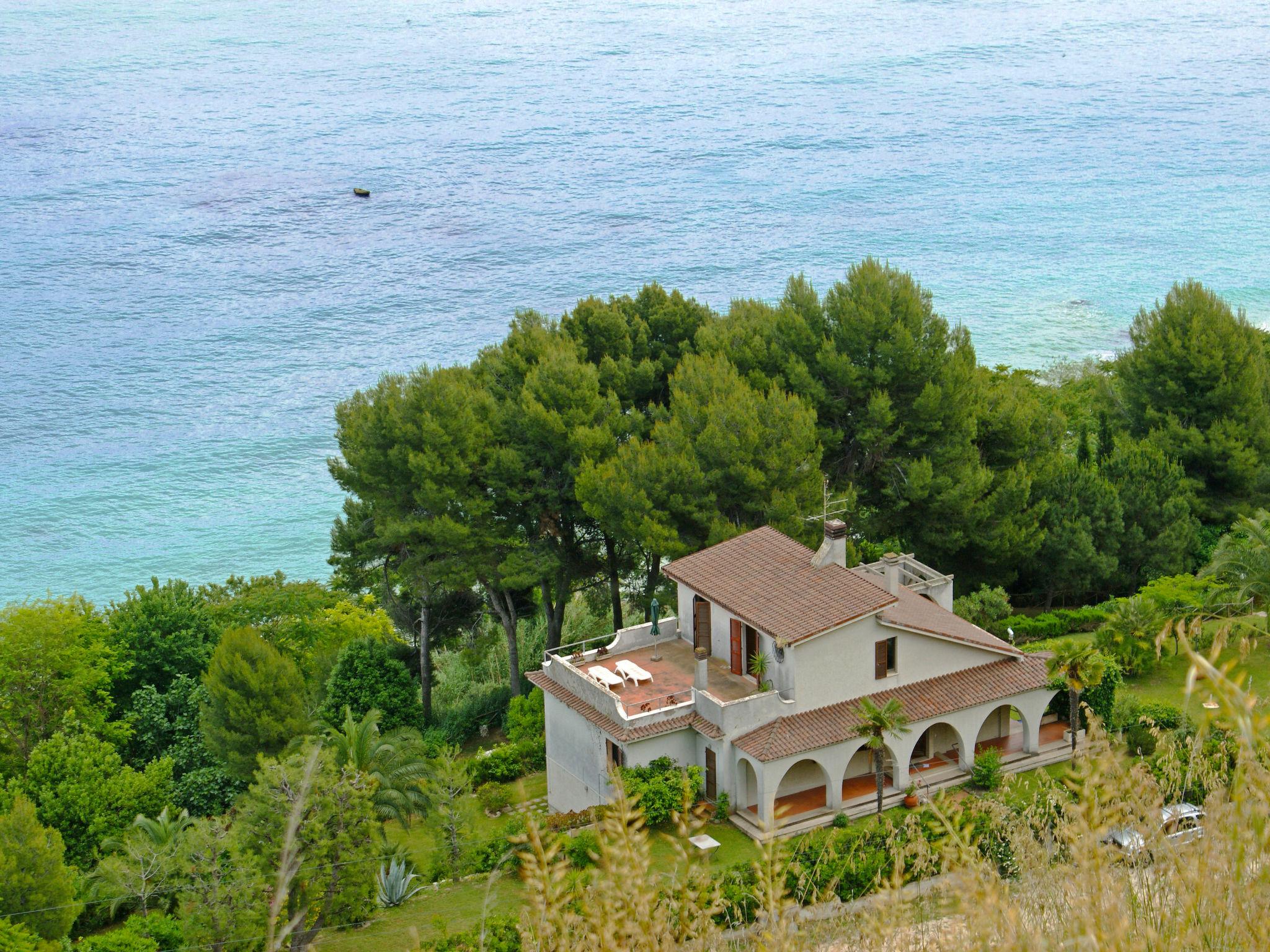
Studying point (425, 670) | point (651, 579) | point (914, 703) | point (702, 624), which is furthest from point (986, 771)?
point (425, 670)

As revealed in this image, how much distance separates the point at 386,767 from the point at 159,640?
16594mm

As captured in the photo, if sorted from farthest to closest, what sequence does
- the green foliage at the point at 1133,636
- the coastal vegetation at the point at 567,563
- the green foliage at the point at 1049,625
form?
the green foliage at the point at 1049,625, the green foliage at the point at 1133,636, the coastal vegetation at the point at 567,563

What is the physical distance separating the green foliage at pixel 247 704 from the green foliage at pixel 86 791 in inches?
83.2

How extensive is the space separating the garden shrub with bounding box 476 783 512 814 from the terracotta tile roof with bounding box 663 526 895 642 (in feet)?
24.8

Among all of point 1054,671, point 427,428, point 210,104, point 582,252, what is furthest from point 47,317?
point 1054,671

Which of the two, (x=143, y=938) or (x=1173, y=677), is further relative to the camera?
(x=1173, y=677)

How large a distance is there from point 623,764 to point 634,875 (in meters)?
27.1

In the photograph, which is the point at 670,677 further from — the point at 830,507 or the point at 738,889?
the point at 738,889

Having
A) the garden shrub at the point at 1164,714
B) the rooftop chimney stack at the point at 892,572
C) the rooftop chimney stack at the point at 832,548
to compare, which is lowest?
the garden shrub at the point at 1164,714

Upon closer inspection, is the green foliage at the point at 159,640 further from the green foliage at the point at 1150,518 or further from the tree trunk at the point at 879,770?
the green foliage at the point at 1150,518

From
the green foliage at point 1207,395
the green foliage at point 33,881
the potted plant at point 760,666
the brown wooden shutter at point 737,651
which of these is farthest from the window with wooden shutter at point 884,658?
the green foliage at point 1207,395

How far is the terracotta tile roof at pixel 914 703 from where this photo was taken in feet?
113

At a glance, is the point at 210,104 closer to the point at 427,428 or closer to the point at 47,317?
the point at 47,317

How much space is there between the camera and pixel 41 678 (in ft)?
154
